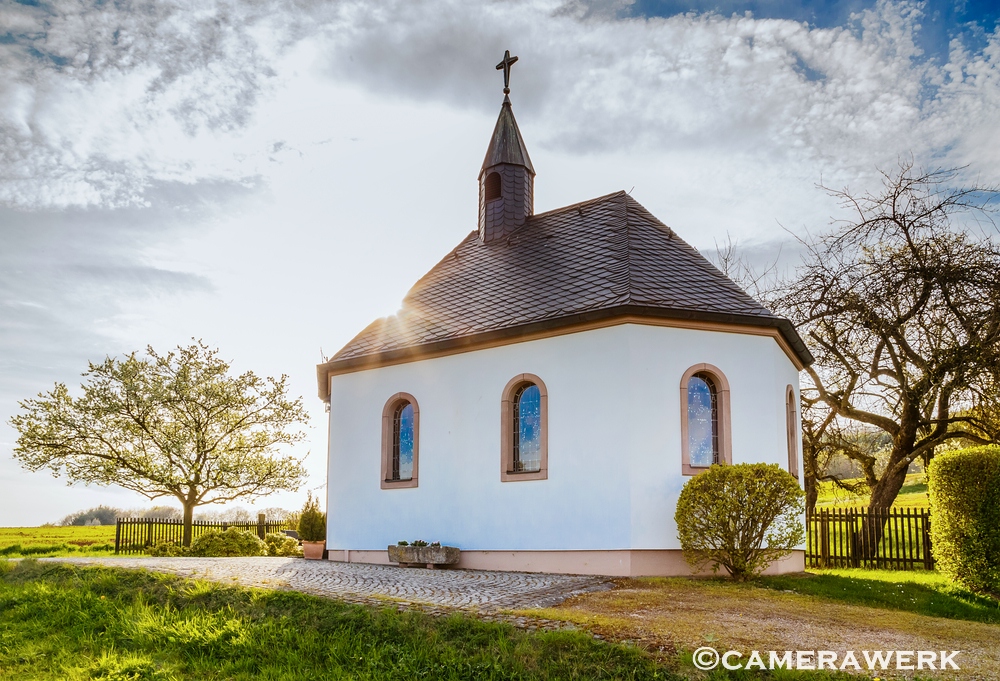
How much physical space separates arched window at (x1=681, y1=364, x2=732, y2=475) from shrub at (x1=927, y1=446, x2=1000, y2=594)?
352 cm

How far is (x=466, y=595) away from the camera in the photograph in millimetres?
9922

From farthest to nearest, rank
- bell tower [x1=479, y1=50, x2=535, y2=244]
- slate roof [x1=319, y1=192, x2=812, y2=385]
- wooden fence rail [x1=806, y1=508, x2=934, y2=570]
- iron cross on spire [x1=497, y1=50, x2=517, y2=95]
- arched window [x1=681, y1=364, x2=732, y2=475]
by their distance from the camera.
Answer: iron cross on spire [x1=497, y1=50, x2=517, y2=95]
bell tower [x1=479, y1=50, x2=535, y2=244]
wooden fence rail [x1=806, y1=508, x2=934, y2=570]
slate roof [x1=319, y1=192, x2=812, y2=385]
arched window [x1=681, y1=364, x2=732, y2=475]

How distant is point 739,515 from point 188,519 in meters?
18.9

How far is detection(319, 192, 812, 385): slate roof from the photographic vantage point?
13.9m

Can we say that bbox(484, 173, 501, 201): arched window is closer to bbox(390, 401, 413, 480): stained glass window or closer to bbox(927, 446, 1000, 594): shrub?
bbox(390, 401, 413, 480): stained glass window

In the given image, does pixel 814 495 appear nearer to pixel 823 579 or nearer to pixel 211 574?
pixel 823 579

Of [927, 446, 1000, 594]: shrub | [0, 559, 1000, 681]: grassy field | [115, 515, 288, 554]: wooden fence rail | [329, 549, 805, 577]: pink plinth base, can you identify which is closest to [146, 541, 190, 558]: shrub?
[115, 515, 288, 554]: wooden fence rail

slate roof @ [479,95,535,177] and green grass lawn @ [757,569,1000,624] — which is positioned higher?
slate roof @ [479,95,535,177]

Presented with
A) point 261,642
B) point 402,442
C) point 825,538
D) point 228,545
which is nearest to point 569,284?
point 402,442

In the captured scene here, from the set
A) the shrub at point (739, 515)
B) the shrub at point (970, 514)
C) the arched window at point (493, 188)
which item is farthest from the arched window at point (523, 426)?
the arched window at point (493, 188)

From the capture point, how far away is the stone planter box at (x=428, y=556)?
1452 cm

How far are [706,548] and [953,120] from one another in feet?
27.6

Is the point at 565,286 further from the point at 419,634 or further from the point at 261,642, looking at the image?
the point at 261,642

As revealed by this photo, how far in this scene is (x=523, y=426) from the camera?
47.8ft
